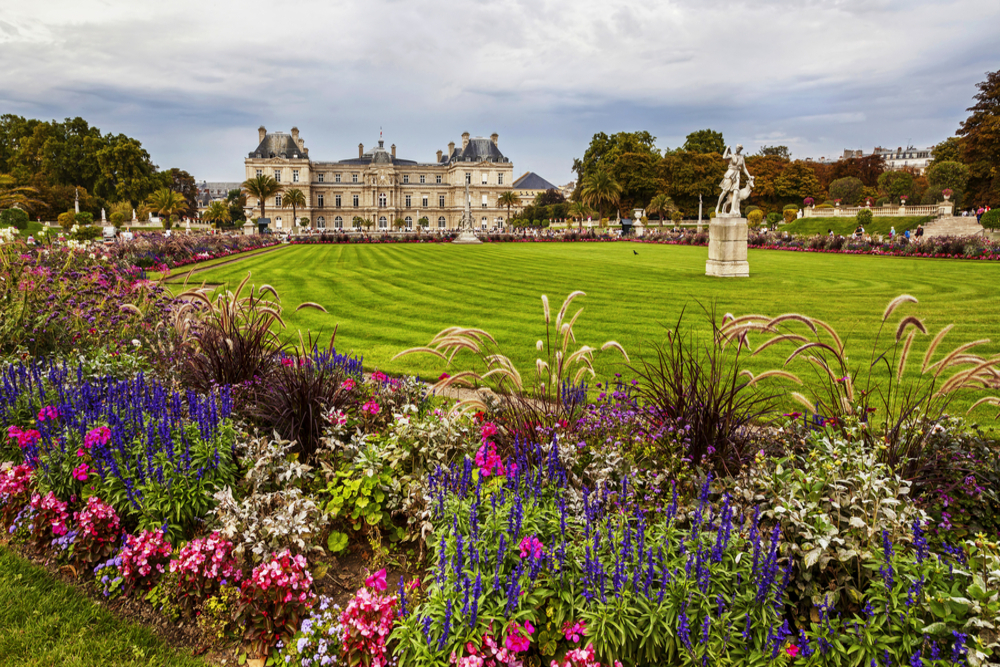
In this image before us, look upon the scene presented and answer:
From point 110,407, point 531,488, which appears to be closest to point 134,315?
point 110,407

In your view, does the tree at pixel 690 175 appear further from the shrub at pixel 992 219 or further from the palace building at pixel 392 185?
the palace building at pixel 392 185

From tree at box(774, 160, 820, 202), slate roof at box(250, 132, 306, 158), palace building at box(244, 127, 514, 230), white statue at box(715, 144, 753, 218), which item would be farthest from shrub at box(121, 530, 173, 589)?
slate roof at box(250, 132, 306, 158)

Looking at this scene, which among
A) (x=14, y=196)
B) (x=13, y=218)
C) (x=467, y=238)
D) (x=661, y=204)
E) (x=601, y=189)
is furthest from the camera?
(x=661, y=204)

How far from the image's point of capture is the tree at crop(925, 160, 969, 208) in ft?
168

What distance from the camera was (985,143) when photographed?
45281mm

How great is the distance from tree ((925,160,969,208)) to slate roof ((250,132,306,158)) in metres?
85.1

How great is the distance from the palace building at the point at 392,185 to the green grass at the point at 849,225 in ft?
189

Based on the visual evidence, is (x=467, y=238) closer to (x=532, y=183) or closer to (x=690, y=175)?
(x=690, y=175)

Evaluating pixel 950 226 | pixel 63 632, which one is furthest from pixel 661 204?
pixel 63 632

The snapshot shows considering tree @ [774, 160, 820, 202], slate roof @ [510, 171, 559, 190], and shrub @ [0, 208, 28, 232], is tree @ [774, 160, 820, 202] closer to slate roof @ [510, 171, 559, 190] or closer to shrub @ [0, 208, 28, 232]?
slate roof @ [510, 171, 559, 190]

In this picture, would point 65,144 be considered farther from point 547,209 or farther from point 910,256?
point 910,256

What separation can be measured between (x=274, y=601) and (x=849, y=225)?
51.9m

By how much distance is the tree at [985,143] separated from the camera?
44578 mm

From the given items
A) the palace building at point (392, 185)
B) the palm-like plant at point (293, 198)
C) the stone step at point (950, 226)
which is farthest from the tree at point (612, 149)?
the palm-like plant at point (293, 198)
